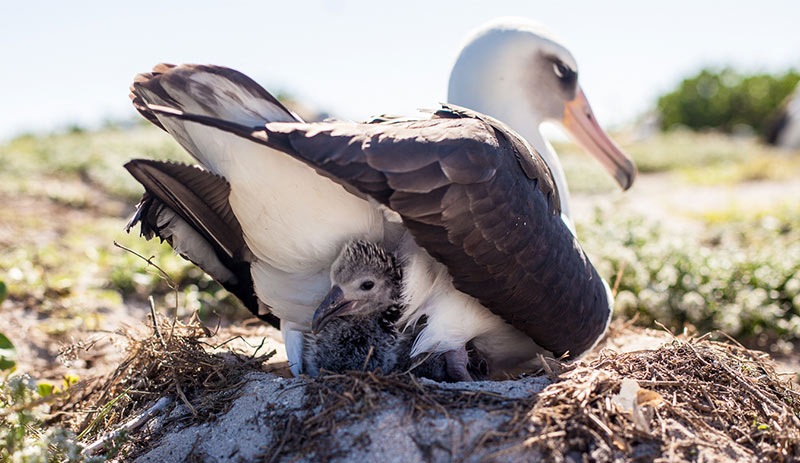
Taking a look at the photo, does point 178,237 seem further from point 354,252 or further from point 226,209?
point 354,252

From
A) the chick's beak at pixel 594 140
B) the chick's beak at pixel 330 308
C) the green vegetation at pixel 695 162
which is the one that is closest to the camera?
the chick's beak at pixel 330 308

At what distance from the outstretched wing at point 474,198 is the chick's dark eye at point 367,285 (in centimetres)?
37

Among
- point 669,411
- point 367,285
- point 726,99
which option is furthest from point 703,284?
point 726,99

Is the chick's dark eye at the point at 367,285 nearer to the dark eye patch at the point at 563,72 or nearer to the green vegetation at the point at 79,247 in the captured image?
the green vegetation at the point at 79,247

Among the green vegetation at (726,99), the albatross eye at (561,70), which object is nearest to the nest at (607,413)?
the albatross eye at (561,70)

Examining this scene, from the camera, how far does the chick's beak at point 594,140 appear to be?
4.70m

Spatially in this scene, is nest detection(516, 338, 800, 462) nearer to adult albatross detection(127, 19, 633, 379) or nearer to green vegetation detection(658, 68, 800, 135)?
adult albatross detection(127, 19, 633, 379)

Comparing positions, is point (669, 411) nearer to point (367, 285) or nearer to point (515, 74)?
point (367, 285)

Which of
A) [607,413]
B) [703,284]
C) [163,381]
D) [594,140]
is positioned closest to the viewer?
[607,413]

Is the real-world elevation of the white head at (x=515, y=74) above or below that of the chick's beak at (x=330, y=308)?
above

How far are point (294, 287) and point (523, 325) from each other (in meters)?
1.00

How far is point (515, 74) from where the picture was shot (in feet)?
13.8

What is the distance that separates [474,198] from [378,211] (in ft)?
1.74

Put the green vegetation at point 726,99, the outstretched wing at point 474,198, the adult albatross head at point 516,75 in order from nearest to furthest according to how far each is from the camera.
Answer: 1. the outstretched wing at point 474,198
2. the adult albatross head at point 516,75
3. the green vegetation at point 726,99
